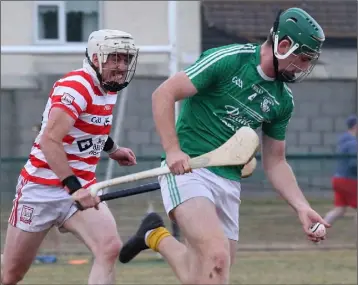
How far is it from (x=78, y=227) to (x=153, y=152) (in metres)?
7.71

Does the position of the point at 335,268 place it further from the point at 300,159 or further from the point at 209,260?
the point at 209,260

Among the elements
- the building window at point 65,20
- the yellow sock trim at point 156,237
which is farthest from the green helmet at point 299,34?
the building window at point 65,20

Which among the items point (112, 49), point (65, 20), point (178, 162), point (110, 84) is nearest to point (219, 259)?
point (178, 162)

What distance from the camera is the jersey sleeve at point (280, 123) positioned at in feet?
20.4

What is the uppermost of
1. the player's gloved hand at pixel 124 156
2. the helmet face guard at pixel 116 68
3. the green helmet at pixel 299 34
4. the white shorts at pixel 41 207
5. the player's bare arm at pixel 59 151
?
the green helmet at pixel 299 34

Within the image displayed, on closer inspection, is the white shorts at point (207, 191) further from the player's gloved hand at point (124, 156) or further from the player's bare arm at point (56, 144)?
the player's gloved hand at point (124, 156)

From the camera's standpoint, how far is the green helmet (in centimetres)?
580

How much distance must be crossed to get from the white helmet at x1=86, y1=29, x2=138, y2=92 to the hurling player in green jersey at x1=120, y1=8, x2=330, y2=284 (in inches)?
21.0

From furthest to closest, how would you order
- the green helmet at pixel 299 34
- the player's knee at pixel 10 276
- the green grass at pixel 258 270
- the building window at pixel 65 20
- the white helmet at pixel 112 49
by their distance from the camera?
the building window at pixel 65 20 < the green grass at pixel 258 270 < the player's knee at pixel 10 276 < the white helmet at pixel 112 49 < the green helmet at pixel 299 34

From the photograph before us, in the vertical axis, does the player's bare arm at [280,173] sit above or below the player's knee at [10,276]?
above

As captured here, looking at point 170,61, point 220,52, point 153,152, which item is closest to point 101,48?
point 220,52

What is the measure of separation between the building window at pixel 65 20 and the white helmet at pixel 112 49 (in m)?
12.5

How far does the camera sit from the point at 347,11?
1962 cm

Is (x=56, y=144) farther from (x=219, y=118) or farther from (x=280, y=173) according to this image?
(x=280, y=173)
